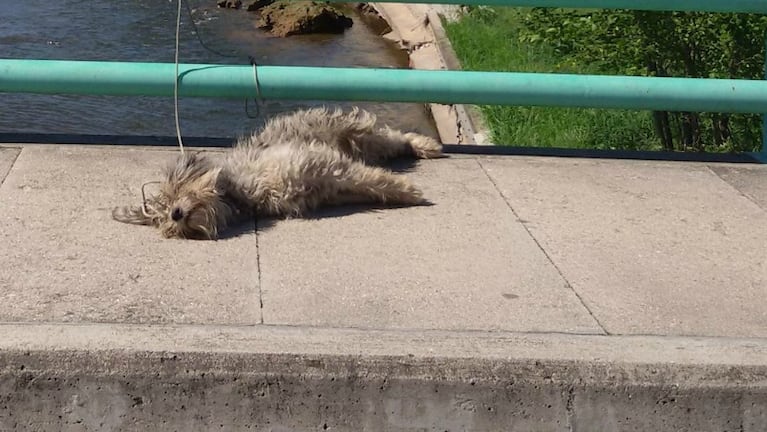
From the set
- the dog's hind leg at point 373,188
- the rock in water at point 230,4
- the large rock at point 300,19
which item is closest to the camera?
the dog's hind leg at point 373,188

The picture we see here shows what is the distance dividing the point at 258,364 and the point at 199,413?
10.4 inches

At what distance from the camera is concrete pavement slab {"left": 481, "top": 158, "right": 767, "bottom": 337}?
4.54 metres

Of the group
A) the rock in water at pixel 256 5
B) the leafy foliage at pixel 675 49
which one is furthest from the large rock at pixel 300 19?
the leafy foliage at pixel 675 49

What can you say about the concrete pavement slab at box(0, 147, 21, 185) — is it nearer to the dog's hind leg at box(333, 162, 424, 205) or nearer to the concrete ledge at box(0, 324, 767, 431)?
the dog's hind leg at box(333, 162, 424, 205)

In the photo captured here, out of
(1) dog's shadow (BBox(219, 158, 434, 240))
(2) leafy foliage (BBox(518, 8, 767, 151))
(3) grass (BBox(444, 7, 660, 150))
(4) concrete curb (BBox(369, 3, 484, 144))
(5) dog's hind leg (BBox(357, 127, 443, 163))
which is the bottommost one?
(4) concrete curb (BBox(369, 3, 484, 144))

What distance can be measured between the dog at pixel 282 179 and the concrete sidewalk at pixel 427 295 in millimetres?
85

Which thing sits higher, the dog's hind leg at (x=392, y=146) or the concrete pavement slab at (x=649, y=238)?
the concrete pavement slab at (x=649, y=238)

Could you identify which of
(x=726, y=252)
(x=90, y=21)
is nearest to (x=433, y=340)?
(x=726, y=252)


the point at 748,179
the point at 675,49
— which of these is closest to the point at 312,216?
the point at 748,179

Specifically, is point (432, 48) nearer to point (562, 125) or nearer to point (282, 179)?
point (562, 125)

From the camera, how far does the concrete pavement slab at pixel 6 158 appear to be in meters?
5.75

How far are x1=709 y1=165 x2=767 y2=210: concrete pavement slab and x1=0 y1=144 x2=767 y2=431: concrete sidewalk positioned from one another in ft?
0.21

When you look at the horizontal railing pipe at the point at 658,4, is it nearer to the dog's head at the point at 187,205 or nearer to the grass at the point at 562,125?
the dog's head at the point at 187,205

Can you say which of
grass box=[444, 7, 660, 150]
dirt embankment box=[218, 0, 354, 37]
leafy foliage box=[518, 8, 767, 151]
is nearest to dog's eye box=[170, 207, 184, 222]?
leafy foliage box=[518, 8, 767, 151]
